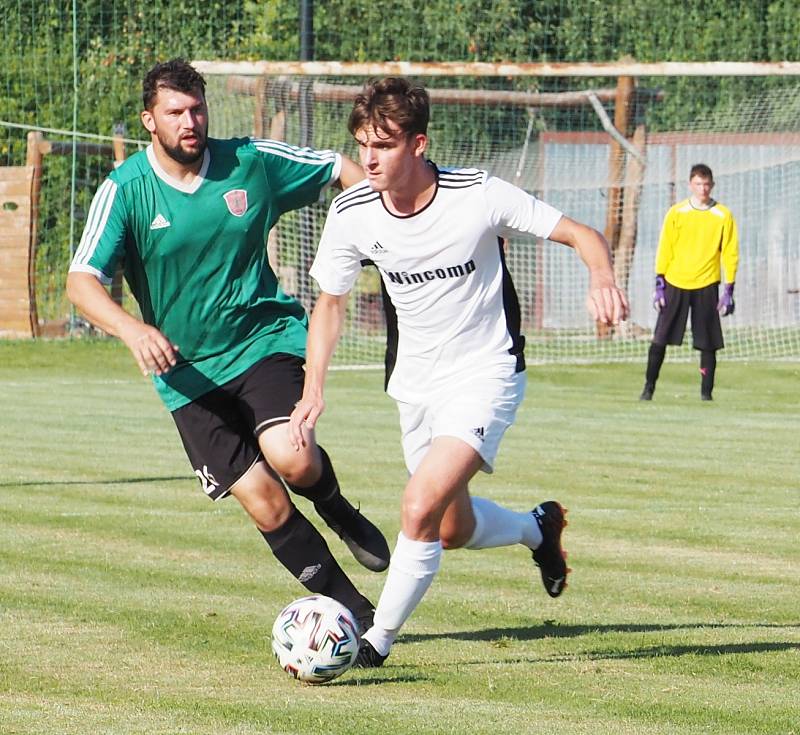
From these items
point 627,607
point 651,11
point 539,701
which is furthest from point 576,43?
point 539,701

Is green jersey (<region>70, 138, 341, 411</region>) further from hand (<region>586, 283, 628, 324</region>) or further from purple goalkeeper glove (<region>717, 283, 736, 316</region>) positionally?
purple goalkeeper glove (<region>717, 283, 736, 316</region>)

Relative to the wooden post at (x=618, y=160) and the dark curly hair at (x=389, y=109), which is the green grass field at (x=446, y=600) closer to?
the dark curly hair at (x=389, y=109)

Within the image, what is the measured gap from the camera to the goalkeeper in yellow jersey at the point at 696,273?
19.0 meters

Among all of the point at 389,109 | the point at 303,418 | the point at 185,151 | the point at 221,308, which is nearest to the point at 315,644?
the point at 303,418

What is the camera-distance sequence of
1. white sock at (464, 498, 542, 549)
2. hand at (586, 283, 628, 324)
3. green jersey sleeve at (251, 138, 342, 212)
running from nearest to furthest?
hand at (586, 283, 628, 324)
white sock at (464, 498, 542, 549)
green jersey sleeve at (251, 138, 342, 212)

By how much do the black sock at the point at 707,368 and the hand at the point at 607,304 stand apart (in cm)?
1304

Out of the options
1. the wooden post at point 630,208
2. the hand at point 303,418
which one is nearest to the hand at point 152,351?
the hand at point 303,418

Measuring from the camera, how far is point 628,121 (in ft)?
88.8

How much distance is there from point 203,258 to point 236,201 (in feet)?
0.89

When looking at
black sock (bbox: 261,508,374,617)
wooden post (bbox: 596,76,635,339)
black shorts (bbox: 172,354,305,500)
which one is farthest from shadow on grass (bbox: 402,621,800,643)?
wooden post (bbox: 596,76,635,339)

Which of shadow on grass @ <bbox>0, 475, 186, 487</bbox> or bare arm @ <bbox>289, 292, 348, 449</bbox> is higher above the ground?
bare arm @ <bbox>289, 292, 348, 449</bbox>

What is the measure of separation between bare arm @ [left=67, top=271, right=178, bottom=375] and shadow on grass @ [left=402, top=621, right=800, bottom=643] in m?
1.61

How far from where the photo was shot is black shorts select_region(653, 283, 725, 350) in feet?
62.5

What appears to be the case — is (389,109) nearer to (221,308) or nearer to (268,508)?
(221,308)
